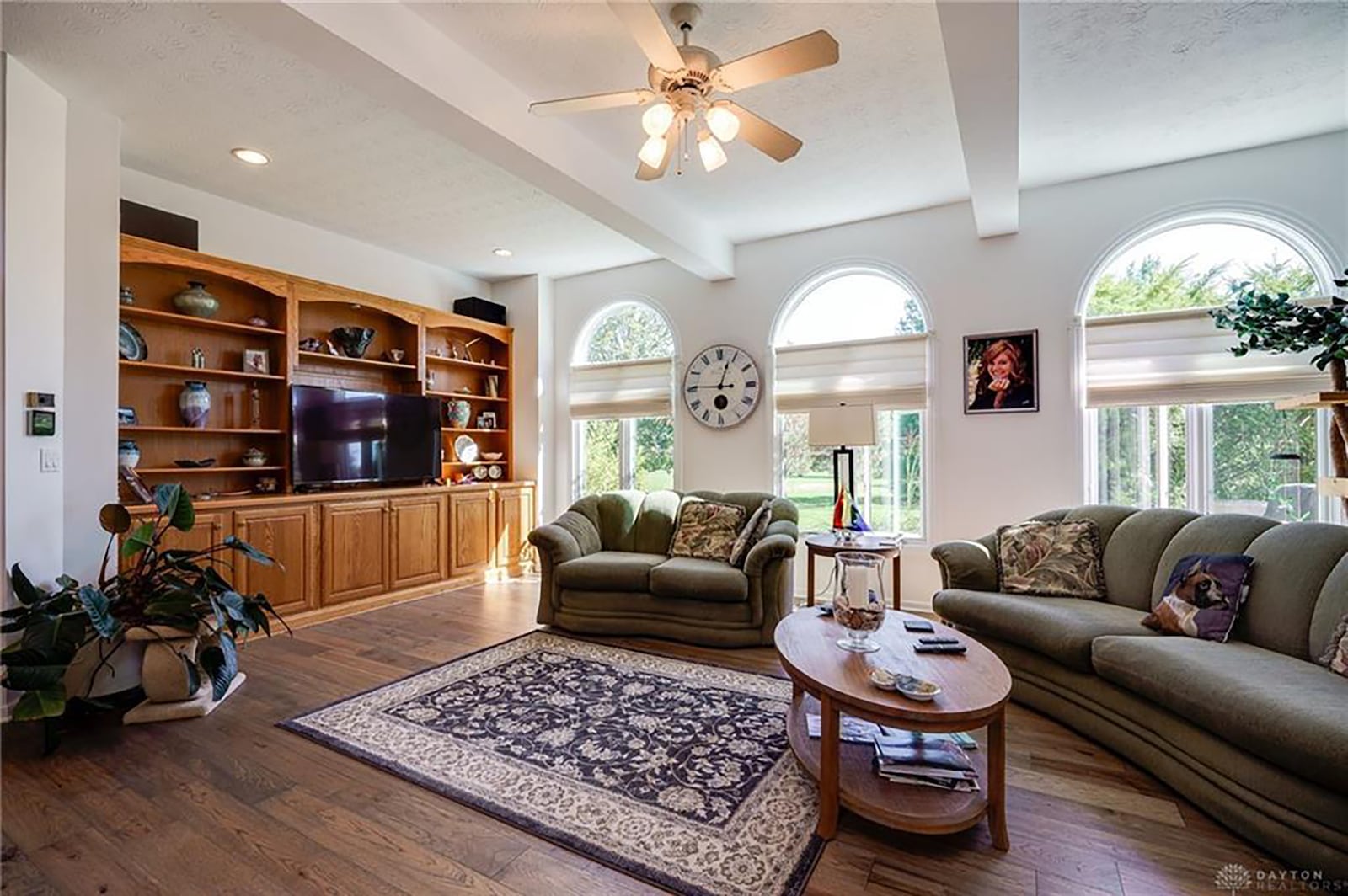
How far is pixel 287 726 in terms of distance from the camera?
8.61 ft

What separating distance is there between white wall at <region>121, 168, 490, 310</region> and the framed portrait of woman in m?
4.61

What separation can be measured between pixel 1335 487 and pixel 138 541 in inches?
205

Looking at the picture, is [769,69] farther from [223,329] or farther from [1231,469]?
[223,329]

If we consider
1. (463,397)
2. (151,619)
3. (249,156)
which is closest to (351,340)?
(463,397)

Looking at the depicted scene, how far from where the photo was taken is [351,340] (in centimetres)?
487

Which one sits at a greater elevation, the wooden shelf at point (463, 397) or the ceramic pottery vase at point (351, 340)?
the ceramic pottery vase at point (351, 340)

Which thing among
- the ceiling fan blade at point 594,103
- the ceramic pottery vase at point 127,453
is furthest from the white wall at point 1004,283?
the ceramic pottery vase at point 127,453

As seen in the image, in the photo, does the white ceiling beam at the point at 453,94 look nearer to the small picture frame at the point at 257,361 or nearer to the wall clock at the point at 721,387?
the wall clock at the point at 721,387

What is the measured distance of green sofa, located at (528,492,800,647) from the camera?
361 cm

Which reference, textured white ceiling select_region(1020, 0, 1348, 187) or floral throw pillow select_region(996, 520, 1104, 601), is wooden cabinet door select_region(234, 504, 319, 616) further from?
textured white ceiling select_region(1020, 0, 1348, 187)

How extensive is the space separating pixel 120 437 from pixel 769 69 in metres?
4.25

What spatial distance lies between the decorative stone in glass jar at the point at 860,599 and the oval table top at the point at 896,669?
0.29 feet

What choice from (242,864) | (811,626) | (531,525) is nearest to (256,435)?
(531,525)

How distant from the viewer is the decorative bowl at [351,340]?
4.86 meters
